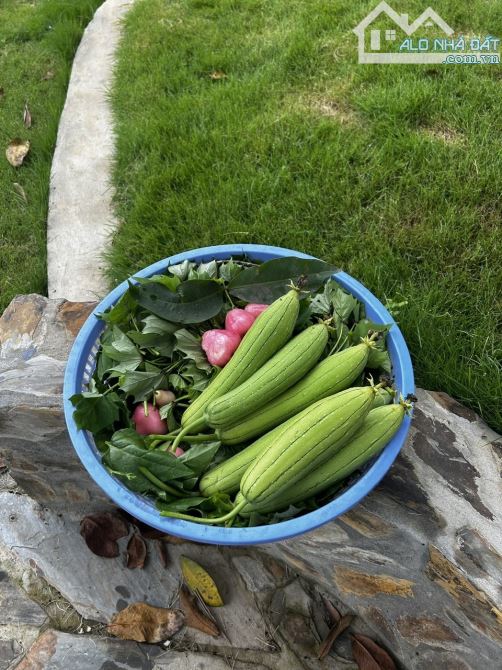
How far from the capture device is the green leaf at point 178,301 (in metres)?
A: 1.68

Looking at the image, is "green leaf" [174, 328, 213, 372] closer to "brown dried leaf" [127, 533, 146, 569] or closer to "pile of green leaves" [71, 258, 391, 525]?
"pile of green leaves" [71, 258, 391, 525]

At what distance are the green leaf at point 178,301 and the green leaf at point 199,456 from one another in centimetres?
40

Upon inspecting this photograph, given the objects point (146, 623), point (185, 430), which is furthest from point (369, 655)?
point (185, 430)

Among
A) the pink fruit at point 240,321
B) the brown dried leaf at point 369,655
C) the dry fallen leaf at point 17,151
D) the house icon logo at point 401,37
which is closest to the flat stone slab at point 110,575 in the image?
the brown dried leaf at point 369,655

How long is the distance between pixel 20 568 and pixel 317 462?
1.35 meters

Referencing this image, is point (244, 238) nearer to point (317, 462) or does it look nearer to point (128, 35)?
point (317, 462)

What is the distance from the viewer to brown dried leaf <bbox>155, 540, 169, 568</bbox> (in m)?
2.00

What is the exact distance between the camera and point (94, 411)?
5.03 feet

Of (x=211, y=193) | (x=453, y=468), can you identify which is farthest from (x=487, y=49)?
(x=453, y=468)

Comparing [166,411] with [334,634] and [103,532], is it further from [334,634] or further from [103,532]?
[334,634]

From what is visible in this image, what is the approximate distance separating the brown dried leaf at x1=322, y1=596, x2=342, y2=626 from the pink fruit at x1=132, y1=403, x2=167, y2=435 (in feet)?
2.79

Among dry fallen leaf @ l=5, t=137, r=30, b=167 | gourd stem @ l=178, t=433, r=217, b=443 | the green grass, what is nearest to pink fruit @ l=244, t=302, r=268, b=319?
gourd stem @ l=178, t=433, r=217, b=443

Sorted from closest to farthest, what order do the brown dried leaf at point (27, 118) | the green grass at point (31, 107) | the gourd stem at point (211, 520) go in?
1. the gourd stem at point (211, 520)
2. the green grass at point (31, 107)
3. the brown dried leaf at point (27, 118)

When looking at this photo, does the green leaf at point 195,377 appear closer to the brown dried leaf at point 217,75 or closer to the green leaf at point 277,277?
the green leaf at point 277,277
